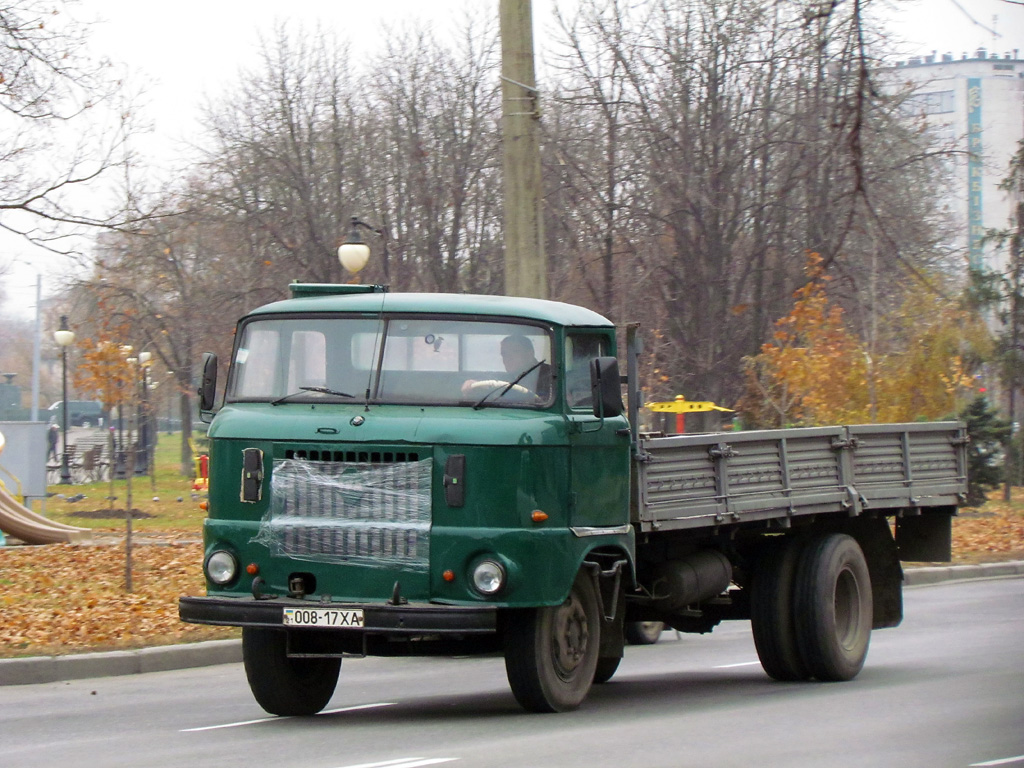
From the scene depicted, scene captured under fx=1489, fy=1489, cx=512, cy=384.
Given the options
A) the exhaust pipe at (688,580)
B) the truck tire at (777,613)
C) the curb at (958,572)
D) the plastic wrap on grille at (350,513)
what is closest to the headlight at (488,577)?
the plastic wrap on grille at (350,513)

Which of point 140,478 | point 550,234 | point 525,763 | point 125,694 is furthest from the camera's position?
point 140,478

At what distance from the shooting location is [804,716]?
8.67 m

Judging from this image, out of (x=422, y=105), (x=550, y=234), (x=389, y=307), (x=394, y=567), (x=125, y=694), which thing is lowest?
(x=125, y=694)

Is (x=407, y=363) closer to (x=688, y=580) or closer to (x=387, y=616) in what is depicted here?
(x=387, y=616)

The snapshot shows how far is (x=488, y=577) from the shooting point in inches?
313

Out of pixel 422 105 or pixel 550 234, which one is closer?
pixel 550 234

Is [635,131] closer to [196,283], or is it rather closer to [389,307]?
[196,283]

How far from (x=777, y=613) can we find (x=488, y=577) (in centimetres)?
333

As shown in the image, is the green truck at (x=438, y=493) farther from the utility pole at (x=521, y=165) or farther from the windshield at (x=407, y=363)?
the utility pole at (x=521, y=165)

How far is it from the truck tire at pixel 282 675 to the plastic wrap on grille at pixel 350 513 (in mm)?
655

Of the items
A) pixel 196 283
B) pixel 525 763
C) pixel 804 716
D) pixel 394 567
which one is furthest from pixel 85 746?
pixel 196 283

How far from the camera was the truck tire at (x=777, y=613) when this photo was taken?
10547 millimetres

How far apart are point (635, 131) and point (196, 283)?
16.8 m

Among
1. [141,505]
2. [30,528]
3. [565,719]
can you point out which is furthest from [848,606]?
[141,505]
